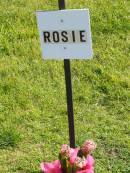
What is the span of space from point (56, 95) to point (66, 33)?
1766mm

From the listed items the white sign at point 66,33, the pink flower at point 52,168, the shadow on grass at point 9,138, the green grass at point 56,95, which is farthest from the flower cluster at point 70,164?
the shadow on grass at point 9,138

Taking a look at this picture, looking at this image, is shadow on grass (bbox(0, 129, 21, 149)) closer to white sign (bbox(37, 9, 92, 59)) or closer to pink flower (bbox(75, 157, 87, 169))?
white sign (bbox(37, 9, 92, 59))

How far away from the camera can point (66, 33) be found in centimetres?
267

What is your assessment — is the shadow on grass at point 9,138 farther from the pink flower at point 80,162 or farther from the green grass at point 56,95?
the pink flower at point 80,162

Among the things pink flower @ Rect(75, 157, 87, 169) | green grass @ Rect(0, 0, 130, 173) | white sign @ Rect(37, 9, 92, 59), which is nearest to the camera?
pink flower @ Rect(75, 157, 87, 169)

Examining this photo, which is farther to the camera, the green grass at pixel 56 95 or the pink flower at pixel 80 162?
the green grass at pixel 56 95

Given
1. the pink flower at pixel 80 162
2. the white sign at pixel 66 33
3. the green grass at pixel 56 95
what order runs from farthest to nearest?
1. the green grass at pixel 56 95
2. the white sign at pixel 66 33
3. the pink flower at pixel 80 162

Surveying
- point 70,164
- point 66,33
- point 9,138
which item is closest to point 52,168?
point 70,164

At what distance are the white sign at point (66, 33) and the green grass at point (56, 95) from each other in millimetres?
1141

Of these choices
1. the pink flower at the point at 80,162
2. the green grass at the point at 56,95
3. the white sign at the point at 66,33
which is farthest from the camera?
the green grass at the point at 56,95

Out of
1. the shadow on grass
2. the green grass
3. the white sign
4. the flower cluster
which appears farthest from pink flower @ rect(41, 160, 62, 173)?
the shadow on grass

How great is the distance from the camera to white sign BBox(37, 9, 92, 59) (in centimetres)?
262

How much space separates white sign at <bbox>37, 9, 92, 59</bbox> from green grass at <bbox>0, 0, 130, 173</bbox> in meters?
1.14

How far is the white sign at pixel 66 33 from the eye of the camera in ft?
8.61
